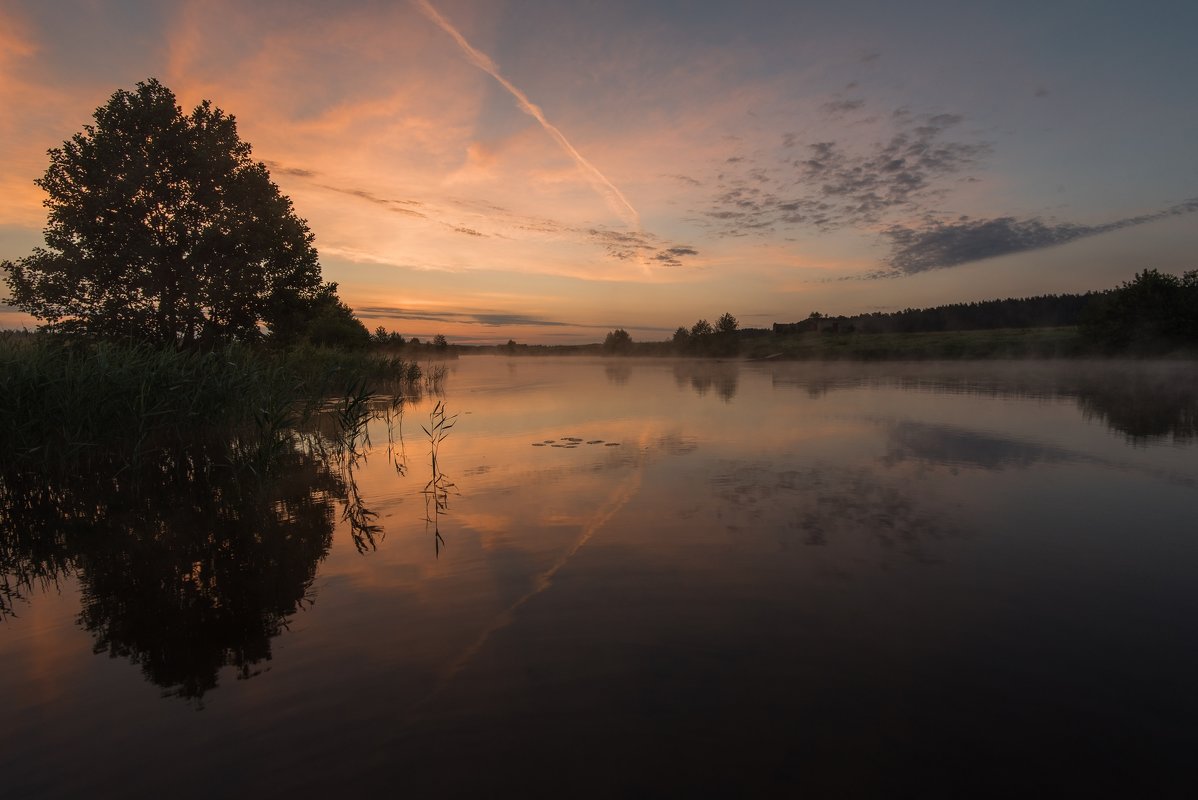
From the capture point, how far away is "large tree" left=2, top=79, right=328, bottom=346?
27172 mm

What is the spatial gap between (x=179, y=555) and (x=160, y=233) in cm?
2691

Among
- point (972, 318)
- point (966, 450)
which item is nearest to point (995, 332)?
point (972, 318)

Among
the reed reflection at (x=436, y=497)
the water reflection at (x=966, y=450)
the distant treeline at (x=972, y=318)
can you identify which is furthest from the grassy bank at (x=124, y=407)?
the distant treeline at (x=972, y=318)

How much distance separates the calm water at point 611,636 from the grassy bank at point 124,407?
205 centimetres

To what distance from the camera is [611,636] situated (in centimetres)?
665

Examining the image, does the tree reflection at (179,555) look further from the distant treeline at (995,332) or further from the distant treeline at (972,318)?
the distant treeline at (972,318)

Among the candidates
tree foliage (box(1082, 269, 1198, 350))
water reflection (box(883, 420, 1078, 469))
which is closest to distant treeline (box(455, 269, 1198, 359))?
tree foliage (box(1082, 269, 1198, 350))

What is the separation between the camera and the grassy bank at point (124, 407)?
561 inches

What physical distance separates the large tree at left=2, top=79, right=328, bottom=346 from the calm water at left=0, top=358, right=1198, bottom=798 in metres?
19.5

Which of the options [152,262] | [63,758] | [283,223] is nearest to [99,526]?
[63,758]

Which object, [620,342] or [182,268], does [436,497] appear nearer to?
[182,268]

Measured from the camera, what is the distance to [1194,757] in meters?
4.55

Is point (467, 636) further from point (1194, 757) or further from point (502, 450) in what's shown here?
point (502, 450)

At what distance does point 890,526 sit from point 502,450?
12.4 m
